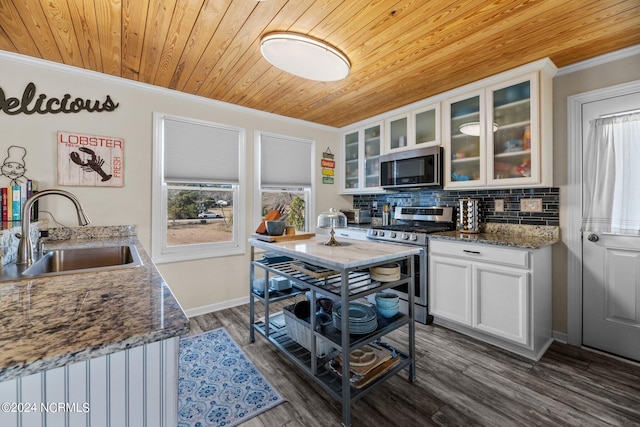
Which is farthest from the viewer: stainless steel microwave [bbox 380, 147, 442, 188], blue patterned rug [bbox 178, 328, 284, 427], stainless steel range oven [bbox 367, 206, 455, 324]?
stainless steel microwave [bbox 380, 147, 442, 188]

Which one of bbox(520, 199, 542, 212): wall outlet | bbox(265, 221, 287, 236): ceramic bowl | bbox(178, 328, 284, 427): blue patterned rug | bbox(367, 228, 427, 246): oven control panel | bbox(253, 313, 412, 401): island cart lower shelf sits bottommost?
bbox(178, 328, 284, 427): blue patterned rug

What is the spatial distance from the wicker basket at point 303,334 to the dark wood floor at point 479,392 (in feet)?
0.75

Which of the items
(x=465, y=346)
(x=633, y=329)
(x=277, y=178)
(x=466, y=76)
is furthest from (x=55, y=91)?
(x=633, y=329)

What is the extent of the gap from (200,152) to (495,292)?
10.3 feet

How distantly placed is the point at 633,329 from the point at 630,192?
104cm

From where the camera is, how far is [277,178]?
3.68 meters

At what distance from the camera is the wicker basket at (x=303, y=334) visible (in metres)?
1.93

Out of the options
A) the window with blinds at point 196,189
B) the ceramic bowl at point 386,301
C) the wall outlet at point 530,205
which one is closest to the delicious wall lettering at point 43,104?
the window with blinds at point 196,189

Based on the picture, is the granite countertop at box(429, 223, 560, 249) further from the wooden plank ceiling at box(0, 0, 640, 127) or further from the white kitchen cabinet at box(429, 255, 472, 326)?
the wooden plank ceiling at box(0, 0, 640, 127)

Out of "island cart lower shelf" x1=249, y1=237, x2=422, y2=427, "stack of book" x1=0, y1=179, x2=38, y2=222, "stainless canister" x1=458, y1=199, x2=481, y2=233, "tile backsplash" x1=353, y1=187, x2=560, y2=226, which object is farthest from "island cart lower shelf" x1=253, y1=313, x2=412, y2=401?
"stack of book" x1=0, y1=179, x2=38, y2=222

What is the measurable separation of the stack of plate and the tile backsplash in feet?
6.07

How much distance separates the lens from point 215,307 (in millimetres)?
3172

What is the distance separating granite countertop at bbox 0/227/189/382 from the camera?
0.60m

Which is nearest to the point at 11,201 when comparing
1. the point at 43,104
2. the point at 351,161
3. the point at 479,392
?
the point at 43,104
